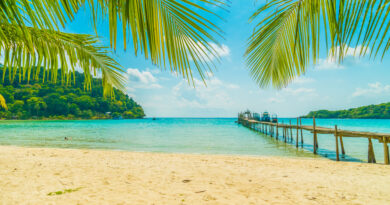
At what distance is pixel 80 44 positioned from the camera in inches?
89.4

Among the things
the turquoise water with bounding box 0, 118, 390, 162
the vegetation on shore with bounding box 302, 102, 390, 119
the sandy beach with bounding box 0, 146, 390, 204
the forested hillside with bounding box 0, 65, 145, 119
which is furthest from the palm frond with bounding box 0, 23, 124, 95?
the vegetation on shore with bounding box 302, 102, 390, 119

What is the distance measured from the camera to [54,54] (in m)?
2.14

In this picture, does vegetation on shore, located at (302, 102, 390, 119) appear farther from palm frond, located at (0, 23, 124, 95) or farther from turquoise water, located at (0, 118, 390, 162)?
palm frond, located at (0, 23, 124, 95)

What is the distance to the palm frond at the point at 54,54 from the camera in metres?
1.86

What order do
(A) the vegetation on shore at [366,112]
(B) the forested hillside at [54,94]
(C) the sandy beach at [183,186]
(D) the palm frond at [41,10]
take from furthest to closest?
(A) the vegetation on shore at [366,112] < (C) the sandy beach at [183,186] < (B) the forested hillside at [54,94] < (D) the palm frond at [41,10]

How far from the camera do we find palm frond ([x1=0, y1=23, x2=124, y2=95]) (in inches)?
73.1

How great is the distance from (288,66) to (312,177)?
593cm

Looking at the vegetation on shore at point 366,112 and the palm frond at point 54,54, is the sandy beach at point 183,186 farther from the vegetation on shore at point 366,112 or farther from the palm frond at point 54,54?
the vegetation on shore at point 366,112

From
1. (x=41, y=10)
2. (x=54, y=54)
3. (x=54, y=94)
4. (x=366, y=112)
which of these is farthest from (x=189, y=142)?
(x=366, y=112)

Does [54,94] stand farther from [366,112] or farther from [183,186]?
[366,112]

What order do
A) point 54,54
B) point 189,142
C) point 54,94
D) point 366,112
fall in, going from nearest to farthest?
point 54,54 < point 54,94 < point 189,142 < point 366,112

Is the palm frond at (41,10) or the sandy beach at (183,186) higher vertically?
the palm frond at (41,10)

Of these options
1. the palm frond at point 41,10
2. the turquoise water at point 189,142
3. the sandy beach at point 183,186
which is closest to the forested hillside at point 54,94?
the palm frond at point 41,10

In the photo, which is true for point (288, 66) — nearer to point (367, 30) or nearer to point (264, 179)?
point (367, 30)
